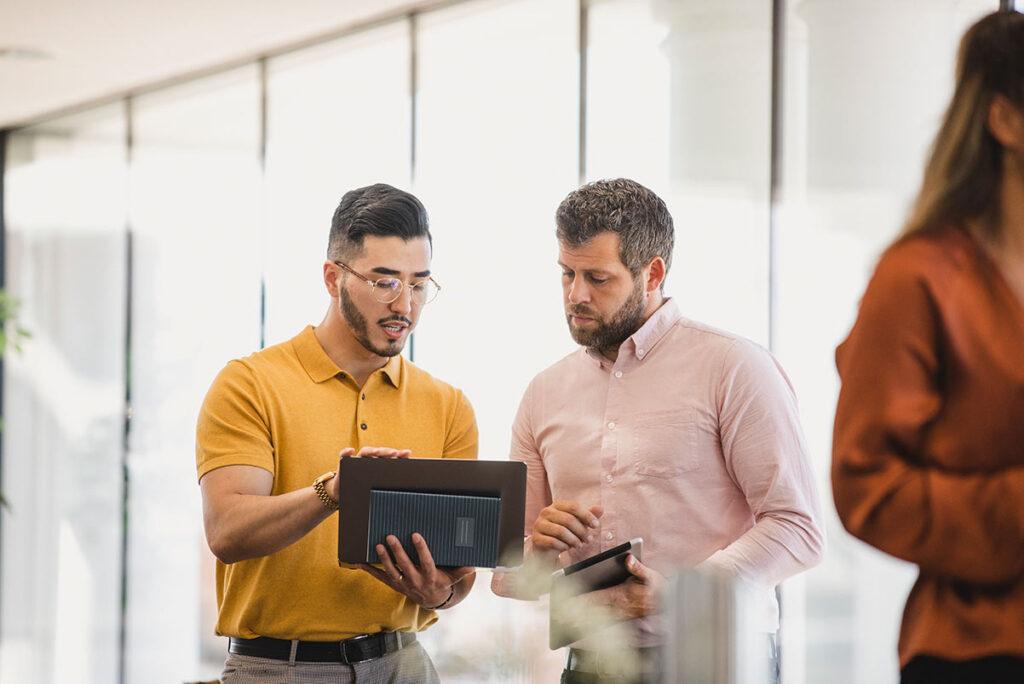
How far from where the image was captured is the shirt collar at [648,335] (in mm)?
2279

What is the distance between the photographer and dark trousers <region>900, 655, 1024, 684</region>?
3.55 feet

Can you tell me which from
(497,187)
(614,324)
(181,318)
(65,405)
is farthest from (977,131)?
(65,405)

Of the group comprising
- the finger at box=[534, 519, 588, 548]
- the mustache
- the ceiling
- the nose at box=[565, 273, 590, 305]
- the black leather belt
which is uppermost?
the ceiling

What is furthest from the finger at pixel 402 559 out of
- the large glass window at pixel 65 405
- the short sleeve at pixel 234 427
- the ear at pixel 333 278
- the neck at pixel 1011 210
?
the large glass window at pixel 65 405

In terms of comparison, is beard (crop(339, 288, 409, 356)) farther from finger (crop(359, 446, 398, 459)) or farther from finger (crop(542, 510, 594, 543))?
finger (crop(542, 510, 594, 543))

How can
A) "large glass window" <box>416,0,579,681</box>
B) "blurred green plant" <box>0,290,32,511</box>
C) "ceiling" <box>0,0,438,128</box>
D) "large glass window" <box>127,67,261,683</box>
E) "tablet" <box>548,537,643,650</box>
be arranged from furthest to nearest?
"blurred green plant" <box>0,290,32,511</box>
"large glass window" <box>127,67,261,683</box>
"ceiling" <box>0,0,438,128</box>
"large glass window" <box>416,0,579,681</box>
"tablet" <box>548,537,643,650</box>

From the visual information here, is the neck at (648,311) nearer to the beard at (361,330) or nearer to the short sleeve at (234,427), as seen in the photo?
the beard at (361,330)

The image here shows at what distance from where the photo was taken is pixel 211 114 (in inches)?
247

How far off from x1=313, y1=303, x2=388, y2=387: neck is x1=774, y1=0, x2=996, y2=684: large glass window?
1.45m

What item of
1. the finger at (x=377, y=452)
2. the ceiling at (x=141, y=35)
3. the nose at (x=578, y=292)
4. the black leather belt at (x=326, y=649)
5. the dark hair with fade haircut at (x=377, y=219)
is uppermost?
the ceiling at (x=141, y=35)

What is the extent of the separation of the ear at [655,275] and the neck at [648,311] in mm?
11

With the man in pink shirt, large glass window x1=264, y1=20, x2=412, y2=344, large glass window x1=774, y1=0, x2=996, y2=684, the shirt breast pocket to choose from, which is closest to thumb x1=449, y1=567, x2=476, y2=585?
the man in pink shirt

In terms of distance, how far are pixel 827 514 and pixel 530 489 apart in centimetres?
142

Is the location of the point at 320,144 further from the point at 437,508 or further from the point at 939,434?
the point at 939,434
